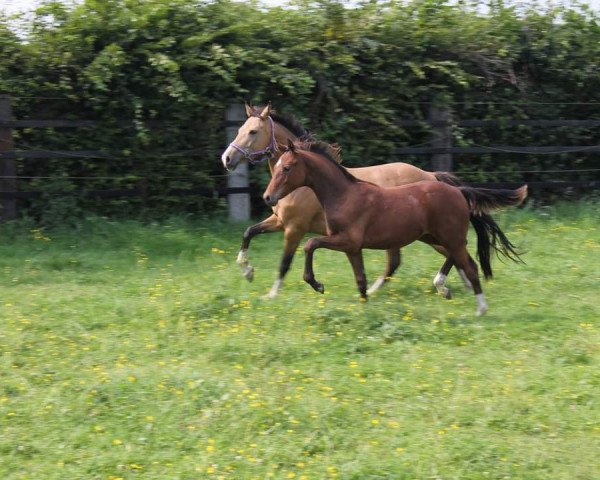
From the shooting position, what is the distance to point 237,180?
12.3 m

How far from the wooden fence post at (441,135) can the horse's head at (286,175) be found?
5.47 meters

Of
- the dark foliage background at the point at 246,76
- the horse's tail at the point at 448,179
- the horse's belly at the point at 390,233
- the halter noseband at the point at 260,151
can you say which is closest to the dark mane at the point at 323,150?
the horse's belly at the point at 390,233

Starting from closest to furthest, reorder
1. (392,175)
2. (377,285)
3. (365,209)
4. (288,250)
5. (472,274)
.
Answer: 1. (365,209)
2. (472,274)
3. (288,250)
4. (377,285)
5. (392,175)

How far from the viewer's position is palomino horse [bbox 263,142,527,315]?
7.95 meters

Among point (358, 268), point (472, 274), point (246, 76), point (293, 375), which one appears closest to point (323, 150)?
point (358, 268)

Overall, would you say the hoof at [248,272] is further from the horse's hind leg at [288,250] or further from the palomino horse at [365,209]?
the palomino horse at [365,209]

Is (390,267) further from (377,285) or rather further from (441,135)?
(441,135)

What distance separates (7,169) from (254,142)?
433 cm

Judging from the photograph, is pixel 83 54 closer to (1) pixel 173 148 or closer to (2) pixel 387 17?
(1) pixel 173 148

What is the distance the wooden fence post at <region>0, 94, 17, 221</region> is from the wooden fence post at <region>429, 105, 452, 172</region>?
584 cm

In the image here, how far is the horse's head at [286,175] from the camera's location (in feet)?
25.9

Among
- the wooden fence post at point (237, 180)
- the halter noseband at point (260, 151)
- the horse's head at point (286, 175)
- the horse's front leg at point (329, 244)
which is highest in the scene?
the horse's head at point (286, 175)

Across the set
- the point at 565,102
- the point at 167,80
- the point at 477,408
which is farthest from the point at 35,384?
the point at 565,102

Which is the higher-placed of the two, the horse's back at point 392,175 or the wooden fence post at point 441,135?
the horse's back at point 392,175
